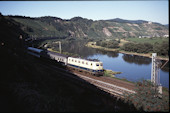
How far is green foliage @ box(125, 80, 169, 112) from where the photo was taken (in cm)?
1333

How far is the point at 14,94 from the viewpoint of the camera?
15594 millimetres

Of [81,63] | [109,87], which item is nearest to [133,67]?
[81,63]

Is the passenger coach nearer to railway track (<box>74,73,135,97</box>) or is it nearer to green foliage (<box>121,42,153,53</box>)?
railway track (<box>74,73,135,97</box>)

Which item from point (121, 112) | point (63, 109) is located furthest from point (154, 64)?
point (63, 109)

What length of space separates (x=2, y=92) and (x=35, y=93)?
11.0 ft

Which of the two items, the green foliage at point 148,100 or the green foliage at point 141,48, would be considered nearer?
the green foliage at point 148,100

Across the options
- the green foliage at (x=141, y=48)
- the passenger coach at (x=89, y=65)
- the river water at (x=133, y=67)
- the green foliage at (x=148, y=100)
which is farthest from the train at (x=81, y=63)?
the green foliage at (x=141, y=48)

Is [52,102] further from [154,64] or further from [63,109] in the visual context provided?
[154,64]

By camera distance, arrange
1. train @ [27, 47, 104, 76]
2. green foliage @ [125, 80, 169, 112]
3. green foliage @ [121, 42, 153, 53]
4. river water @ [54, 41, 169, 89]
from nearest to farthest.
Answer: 1. green foliage @ [125, 80, 169, 112]
2. train @ [27, 47, 104, 76]
3. river water @ [54, 41, 169, 89]
4. green foliage @ [121, 42, 153, 53]

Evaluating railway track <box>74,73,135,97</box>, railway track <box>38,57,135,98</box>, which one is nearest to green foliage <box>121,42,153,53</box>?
railway track <box>38,57,135,98</box>

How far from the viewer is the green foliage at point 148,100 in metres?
13.3

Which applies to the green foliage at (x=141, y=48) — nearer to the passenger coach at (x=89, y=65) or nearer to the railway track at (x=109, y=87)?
the passenger coach at (x=89, y=65)

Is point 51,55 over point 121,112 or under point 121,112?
over

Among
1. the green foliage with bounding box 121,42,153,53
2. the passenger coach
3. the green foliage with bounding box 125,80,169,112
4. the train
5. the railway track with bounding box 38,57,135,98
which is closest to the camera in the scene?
the green foliage with bounding box 125,80,169,112
